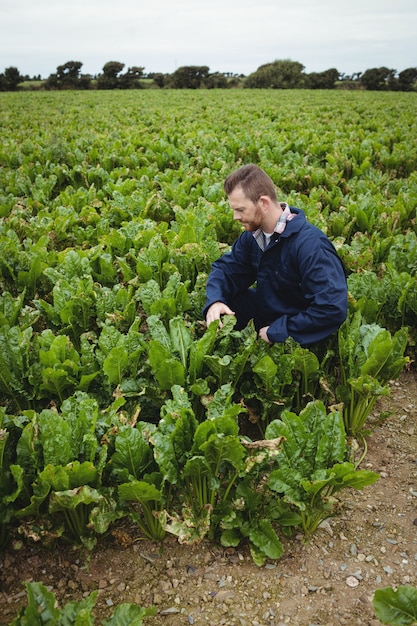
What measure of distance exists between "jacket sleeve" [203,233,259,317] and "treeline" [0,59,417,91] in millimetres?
49151

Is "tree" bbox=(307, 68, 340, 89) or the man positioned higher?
"tree" bbox=(307, 68, 340, 89)

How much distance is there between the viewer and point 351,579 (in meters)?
2.48

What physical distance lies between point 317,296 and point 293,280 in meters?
0.40

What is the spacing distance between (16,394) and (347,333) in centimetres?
238

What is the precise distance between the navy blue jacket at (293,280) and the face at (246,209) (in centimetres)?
17

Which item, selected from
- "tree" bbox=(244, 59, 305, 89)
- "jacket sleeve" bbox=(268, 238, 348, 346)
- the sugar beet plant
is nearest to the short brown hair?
"jacket sleeve" bbox=(268, 238, 348, 346)

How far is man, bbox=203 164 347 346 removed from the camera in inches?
122

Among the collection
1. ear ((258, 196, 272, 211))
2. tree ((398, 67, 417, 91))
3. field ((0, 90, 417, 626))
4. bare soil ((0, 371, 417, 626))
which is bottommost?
bare soil ((0, 371, 417, 626))

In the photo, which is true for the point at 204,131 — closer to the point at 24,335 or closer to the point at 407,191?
the point at 407,191

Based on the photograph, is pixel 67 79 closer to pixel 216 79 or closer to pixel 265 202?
pixel 216 79

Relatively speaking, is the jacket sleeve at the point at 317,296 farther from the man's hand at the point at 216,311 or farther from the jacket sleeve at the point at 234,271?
the jacket sleeve at the point at 234,271

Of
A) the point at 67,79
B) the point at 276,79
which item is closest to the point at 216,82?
the point at 276,79

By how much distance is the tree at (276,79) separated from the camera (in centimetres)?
4753

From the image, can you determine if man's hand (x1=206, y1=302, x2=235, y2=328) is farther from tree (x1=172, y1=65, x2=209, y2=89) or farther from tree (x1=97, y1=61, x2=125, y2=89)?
tree (x1=97, y1=61, x2=125, y2=89)
